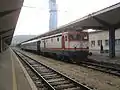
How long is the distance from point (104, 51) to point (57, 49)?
1745 cm

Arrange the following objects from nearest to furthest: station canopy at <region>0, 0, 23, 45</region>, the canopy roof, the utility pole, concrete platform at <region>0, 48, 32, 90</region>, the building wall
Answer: concrete platform at <region>0, 48, 32, 90</region> → station canopy at <region>0, 0, 23, 45</region> → the canopy roof → the building wall → the utility pole

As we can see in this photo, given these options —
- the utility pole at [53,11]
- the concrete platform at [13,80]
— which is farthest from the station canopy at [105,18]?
the concrete platform at [13,80]

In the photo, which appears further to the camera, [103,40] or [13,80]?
[103,40]

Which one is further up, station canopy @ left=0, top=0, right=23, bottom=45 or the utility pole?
the utility pole

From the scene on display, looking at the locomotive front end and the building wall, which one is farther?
the building wall

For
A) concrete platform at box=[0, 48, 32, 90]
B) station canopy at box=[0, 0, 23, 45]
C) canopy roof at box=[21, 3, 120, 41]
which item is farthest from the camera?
canopy roof at box=[21, 3, 120, 41]

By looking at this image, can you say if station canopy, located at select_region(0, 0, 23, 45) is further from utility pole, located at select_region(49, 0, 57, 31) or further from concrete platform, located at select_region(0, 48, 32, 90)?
utility pole, located at select_region(49, 0, 57, 31)

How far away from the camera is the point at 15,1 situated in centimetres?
1533

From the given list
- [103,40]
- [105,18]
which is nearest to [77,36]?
[105,18]

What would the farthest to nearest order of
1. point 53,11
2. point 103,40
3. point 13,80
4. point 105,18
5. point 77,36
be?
point 53,11 → point 103,40 → point 105,18 → point 77,36 → point 13,80

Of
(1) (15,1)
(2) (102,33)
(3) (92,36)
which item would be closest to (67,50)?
(1) (15,1)

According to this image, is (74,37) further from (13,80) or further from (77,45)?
(13,80)

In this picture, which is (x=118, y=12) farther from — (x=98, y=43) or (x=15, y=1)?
(x=98, y=43)

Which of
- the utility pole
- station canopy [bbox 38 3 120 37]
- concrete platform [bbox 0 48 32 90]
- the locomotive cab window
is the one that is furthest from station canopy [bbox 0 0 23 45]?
the utility pole
